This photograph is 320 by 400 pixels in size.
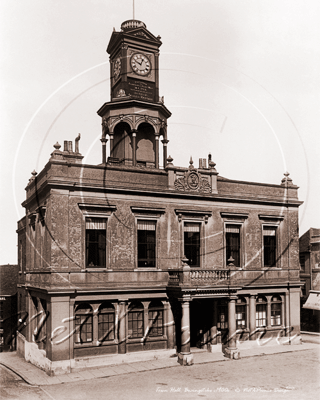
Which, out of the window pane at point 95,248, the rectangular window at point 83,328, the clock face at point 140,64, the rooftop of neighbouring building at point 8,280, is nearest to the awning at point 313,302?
the window pane at point 95,248

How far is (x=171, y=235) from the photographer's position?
74.5 feet

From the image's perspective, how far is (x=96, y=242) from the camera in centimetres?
2108

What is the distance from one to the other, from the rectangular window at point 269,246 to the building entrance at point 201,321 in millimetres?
4559

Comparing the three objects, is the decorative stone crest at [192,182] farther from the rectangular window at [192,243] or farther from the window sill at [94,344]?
the window sill at [94,344]

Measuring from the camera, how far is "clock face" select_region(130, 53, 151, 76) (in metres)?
26.0

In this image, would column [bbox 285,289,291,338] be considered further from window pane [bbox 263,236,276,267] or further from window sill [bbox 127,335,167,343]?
window sill [bbox 127,335,167,343]

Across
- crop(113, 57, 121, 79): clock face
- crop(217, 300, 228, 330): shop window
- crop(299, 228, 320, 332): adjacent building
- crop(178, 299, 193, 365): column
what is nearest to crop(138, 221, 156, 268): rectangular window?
crop(178, 299, 193, 365): column

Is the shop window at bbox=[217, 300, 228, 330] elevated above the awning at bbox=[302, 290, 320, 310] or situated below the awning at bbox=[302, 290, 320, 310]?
above

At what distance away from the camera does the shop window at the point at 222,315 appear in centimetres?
2389

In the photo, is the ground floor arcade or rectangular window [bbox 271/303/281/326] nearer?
the ground floor arcade

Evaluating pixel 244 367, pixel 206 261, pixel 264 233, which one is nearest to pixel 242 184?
pixel 264 233

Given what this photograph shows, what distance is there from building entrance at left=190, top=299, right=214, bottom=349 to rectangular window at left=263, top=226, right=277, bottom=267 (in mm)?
4559

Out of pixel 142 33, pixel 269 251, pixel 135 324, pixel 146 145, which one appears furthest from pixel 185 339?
pixel 142 33

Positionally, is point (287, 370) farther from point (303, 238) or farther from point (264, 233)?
point (303, 238)
